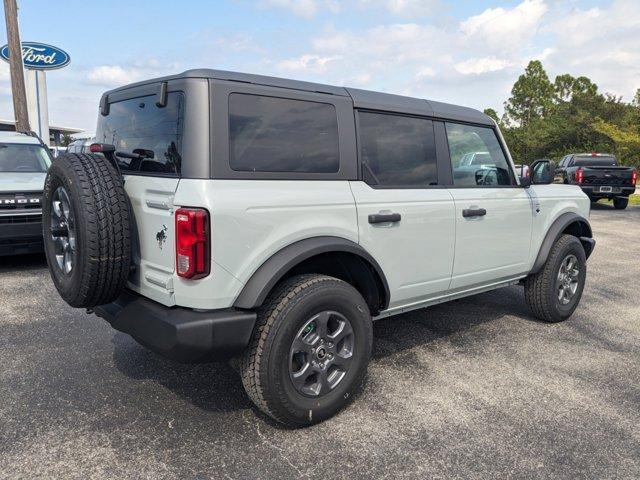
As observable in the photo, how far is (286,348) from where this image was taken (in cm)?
261

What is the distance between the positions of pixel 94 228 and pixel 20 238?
4331mm

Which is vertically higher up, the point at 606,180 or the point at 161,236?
the point at 606,180

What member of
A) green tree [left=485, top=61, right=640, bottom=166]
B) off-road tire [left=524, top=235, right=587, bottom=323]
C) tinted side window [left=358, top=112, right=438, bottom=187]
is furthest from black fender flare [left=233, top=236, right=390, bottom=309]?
green tree [left=485, top=61, right=640, bottom=166]

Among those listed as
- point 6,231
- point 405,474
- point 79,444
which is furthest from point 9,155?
point 405,474

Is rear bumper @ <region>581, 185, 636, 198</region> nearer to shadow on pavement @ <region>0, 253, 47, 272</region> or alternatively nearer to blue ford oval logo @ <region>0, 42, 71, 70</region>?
shadow on pavement @ <region>0, 253, 47, 272</region>

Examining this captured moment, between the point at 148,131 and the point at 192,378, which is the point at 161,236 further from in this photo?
the point at 192,378

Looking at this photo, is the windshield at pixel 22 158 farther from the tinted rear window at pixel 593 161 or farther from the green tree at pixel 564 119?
the green tree at pixel 564 119

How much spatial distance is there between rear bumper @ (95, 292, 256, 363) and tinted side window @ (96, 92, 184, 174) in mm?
729

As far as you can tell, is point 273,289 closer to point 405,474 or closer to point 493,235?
point 405,474

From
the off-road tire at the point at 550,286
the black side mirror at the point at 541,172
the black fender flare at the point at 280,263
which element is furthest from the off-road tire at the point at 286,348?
the off-road tire at the point at 550,286

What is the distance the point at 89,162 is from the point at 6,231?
164 inches

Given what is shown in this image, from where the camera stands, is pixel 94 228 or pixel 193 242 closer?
pixel 193 242

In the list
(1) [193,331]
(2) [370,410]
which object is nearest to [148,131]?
(1) [193,331]

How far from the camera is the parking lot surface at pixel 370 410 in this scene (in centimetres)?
245
